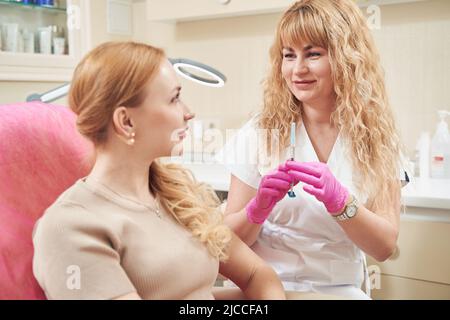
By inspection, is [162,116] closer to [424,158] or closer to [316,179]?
[316,179]

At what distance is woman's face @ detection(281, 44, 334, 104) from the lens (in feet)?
4.62

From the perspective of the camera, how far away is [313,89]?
1.44 meters

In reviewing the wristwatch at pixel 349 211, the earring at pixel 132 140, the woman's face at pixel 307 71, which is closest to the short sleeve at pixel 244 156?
the woman's face at pixel 307 71

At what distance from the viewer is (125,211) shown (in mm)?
984

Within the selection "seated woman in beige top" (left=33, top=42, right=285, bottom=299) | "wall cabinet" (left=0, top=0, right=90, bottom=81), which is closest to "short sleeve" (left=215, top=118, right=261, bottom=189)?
"seated woman in beige top" (left=33, top=42, right=285, bottom=299)

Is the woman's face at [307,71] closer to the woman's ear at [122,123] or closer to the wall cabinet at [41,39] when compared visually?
the woman's ear at [122,123]

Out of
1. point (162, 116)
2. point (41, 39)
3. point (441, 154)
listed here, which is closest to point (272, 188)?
point (162, 116)

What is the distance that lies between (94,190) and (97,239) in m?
0.11

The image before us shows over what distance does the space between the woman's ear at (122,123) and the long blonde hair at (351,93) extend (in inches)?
23.5

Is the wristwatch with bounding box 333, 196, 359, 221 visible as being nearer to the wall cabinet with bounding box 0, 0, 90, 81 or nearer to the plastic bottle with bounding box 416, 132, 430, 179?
the plastic bottle with bounding box 416, 132, 430, 179

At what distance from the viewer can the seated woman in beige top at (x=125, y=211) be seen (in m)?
0.88

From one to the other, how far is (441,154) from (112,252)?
172 cm
